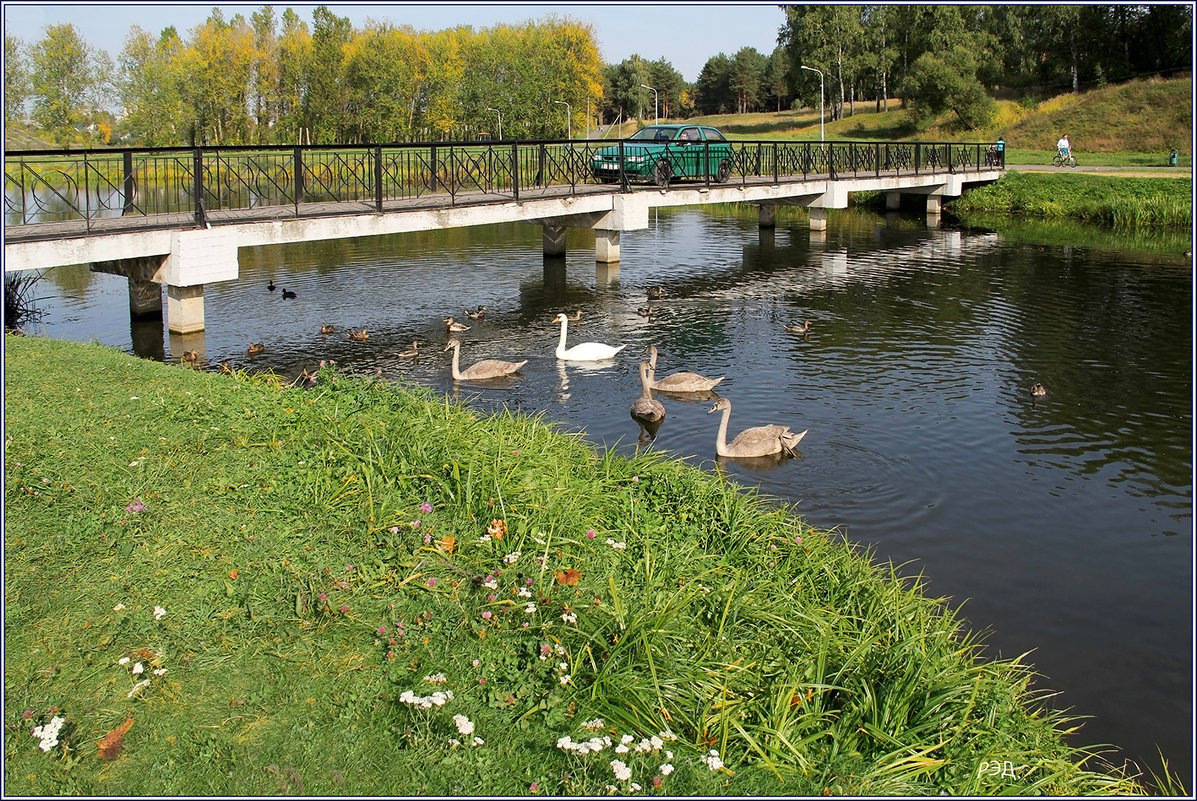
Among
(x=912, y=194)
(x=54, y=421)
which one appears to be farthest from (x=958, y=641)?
(x=912, y=194)

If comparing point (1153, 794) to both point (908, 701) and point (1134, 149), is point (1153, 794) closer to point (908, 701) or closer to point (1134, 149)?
point (908, 701)

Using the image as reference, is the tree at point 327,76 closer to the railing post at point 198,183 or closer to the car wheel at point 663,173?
the car wheel at point 663,173

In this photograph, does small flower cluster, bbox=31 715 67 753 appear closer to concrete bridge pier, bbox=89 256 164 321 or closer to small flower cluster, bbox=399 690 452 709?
small flower cluster, bbox=399 690 452 709

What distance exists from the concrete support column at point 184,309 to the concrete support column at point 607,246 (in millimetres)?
11233

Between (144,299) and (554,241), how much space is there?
11352mm

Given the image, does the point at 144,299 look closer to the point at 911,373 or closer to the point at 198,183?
the point at 198,183

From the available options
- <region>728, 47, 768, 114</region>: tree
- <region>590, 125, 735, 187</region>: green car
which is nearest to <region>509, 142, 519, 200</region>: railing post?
<region>590, 125, 735, 187</region>: green car

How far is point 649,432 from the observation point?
13.2 m

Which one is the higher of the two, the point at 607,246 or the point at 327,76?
the point at 327,76

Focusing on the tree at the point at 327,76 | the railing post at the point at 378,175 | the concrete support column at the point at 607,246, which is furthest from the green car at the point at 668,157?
the tree at the point at 327,76

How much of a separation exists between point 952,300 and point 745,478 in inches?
514

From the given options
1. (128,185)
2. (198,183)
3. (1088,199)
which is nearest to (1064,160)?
(1088,199)

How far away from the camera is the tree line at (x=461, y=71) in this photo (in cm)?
6356

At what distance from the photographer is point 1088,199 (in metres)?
37.2
